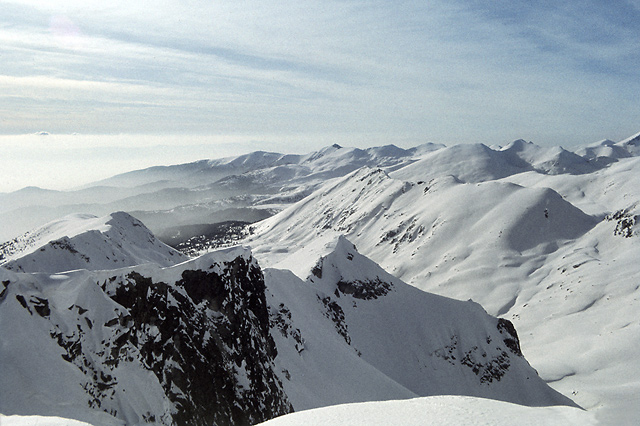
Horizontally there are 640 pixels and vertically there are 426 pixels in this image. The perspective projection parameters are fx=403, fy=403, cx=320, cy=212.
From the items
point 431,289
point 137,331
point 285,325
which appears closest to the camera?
point 137,331

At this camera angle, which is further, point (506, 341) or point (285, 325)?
point (506, 341)

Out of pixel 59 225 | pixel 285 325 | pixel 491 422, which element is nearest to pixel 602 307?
pixel 285 325

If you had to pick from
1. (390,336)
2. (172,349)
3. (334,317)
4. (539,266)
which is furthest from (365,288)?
(539,266)

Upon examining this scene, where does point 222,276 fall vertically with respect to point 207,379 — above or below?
above

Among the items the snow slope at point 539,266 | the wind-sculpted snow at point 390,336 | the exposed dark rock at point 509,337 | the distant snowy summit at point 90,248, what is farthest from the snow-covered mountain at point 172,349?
the exposed dark rock at point 509,337

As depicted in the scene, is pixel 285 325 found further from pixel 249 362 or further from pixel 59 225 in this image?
pixel 59 225

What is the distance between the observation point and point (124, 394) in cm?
2886

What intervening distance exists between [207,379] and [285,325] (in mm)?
23769

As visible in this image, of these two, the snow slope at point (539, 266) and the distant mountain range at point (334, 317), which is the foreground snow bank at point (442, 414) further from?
the snow slope at point (539, 266)

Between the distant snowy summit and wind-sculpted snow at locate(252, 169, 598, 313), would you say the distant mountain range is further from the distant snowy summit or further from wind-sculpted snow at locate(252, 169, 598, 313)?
wind-sculpted snow at locate(252, 169, 598, 313)

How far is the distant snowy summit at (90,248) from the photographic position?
66.2 m

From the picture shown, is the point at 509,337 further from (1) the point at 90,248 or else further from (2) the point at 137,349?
(1) the point at 90,248

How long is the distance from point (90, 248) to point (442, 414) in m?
74.3

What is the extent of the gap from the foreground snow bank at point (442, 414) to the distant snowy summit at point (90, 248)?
62.7m
